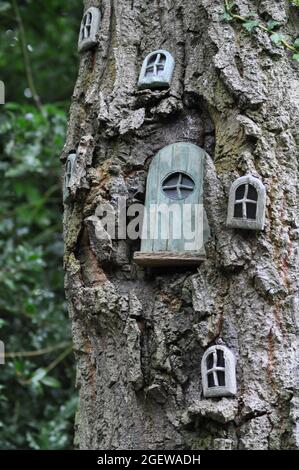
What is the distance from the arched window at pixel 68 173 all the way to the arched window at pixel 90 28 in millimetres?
440

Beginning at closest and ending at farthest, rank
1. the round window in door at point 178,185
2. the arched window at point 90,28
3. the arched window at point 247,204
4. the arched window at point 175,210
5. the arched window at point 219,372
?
1. the arched window at point 219,372
2. the arched window at point 247,204
3. the arched window at point 175,210
4. the round window in door at point 178,185
5. the arched window at point 90,28

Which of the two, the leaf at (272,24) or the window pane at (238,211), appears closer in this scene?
the window pane at (238,211)

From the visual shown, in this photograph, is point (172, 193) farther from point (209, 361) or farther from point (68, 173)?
point (209, 361)

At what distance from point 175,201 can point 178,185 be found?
0.06 meters

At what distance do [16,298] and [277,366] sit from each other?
2844 mm

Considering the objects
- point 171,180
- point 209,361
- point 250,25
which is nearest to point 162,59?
point 250,25

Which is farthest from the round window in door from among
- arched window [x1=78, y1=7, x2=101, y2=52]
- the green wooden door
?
arched window [x1=78, y1=7, x2=101, y2=52]

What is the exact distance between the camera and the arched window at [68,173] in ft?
10.3

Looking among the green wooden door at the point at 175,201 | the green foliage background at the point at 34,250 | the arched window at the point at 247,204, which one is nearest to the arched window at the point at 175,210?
the green wooden door at the point at 175,201

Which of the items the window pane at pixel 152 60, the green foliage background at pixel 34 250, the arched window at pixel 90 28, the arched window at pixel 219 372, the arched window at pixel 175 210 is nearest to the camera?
the arched window at pixel 219 372

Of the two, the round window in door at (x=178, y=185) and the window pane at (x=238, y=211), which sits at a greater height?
the round window in door at (x=178, y=185)

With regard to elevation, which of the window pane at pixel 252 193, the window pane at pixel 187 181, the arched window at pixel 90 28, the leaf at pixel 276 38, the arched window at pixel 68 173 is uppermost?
the arched window at pixel 90 28

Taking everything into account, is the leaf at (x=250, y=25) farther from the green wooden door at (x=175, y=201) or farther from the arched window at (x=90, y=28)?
the arched window at (x=90, y=28)

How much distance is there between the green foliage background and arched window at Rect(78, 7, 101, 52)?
6.14 ft
